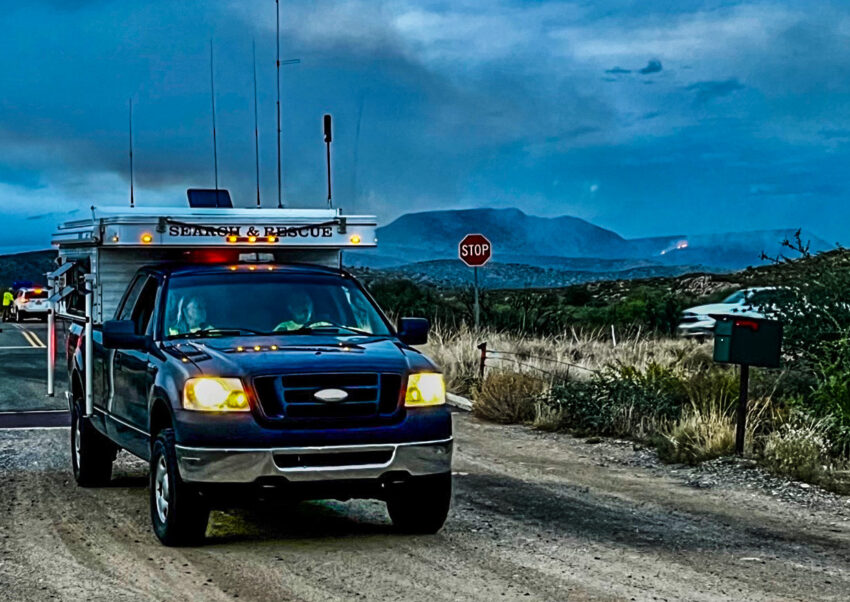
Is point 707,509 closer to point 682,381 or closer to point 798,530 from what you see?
point 798,530

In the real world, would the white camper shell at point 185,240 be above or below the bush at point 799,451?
above

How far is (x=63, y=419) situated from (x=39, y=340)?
19582mm

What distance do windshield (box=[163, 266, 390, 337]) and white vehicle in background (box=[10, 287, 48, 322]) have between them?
42.1 metres

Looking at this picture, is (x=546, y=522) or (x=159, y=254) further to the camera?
(x=159, y=254)

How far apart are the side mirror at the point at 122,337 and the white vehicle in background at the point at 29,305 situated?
4240 centimetres

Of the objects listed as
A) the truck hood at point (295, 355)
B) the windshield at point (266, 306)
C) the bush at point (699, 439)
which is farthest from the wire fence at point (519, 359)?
the truck hood at point (295, 355)

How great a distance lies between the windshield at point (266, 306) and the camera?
946cm

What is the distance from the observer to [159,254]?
11.6 metres

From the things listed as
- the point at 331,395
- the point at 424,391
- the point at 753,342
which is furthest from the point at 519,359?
the point at 331,395

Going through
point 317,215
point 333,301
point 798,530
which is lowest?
point 798,530

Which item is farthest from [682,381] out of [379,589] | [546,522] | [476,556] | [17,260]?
[17,260]

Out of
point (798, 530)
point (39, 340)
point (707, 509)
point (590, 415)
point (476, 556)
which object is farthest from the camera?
point (39, 340)

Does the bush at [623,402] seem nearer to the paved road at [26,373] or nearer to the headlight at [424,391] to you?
the headlight at [424,391]

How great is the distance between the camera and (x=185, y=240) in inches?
428
